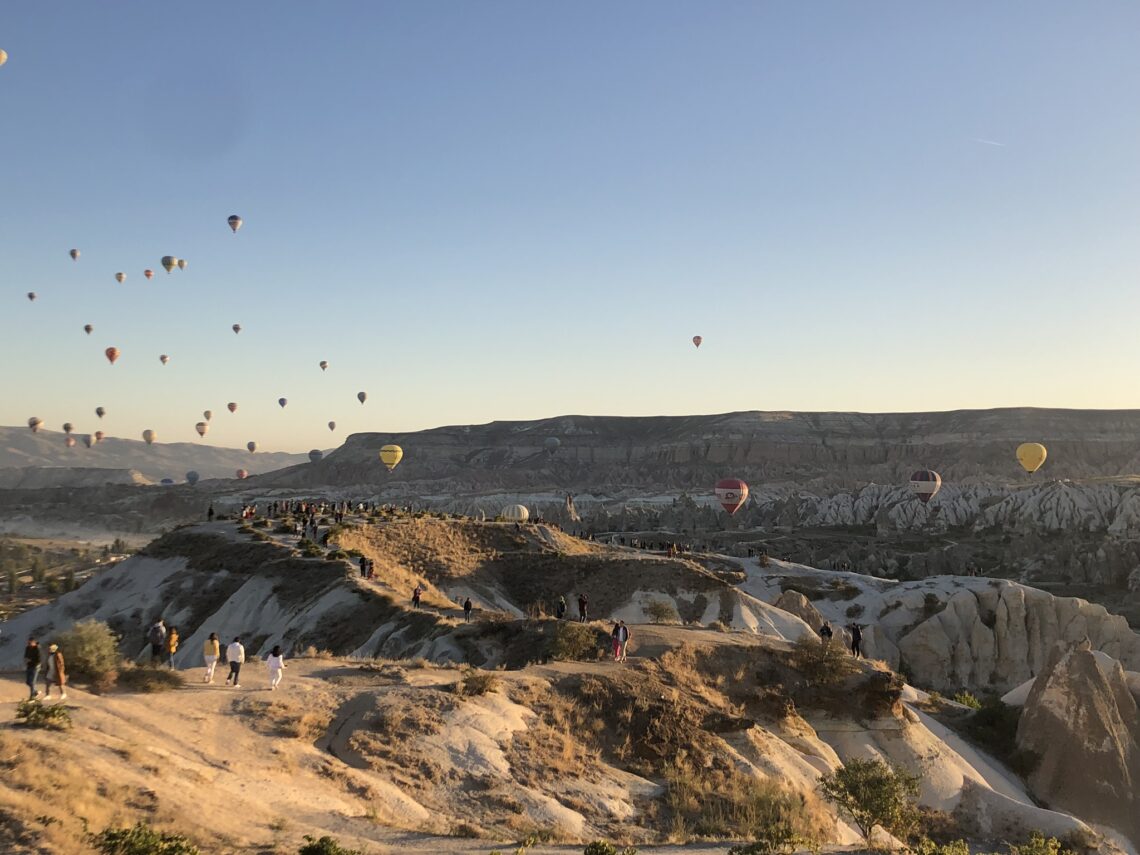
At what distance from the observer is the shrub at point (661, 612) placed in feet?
133

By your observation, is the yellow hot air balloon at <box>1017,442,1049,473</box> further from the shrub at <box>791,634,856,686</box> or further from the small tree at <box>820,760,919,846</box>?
the small tree at <box>820,760,919,846</box>

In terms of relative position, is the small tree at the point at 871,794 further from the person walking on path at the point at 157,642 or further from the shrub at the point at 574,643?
the person walking on path at the point at 157,642

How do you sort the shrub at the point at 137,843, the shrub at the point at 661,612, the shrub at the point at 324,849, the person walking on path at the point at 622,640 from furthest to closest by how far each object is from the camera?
1. the shrub at the point at 661,612
2. the person walking on path at the point at 622,640
3. the shrub at the point at 324,849
4. the shrub at the point at 137,843

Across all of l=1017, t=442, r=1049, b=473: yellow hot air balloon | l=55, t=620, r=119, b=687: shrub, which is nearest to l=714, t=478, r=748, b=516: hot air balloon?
l=1017, t=442, r=1049, b=473: yellow hot air balloon

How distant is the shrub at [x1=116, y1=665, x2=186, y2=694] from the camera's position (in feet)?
60.5

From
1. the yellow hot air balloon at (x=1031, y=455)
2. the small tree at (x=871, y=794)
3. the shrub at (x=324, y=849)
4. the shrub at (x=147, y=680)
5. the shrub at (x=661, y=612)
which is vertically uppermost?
the yellow hot air balloon at (x=1031, y=455)

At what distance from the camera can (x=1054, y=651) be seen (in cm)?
3028

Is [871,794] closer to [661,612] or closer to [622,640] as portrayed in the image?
[622,640]

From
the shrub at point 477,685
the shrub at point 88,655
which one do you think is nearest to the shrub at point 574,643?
the shrub at point 477,685

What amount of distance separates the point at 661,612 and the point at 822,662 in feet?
47.6

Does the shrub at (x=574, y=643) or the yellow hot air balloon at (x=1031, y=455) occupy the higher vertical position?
the yellow hot air balloon at (x=1031, y=455)

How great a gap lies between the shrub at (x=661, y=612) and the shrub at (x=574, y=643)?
33.2ft

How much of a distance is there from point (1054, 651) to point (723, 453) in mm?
154398

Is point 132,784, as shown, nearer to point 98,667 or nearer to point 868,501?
point 98,667
